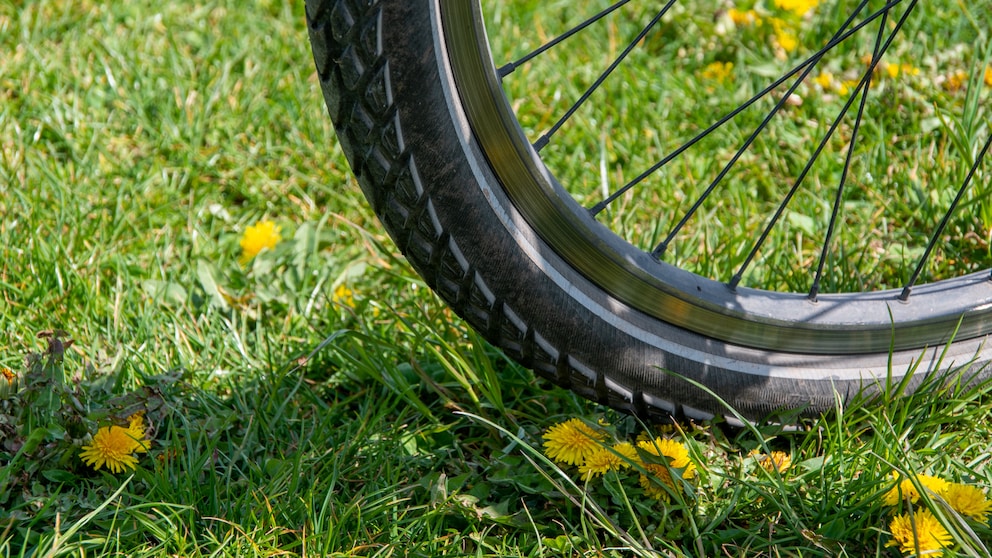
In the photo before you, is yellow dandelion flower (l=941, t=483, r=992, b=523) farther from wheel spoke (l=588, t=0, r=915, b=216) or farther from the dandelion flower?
wheel spoke (l=588, t=0, r=915, b=216)

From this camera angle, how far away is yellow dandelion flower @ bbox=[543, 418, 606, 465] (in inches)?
61.2

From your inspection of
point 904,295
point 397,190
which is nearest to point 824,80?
point 904,295

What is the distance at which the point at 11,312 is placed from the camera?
194 cm

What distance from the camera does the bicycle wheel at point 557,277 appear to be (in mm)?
1286

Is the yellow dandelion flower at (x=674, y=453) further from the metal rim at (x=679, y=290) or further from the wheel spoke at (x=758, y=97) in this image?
the wheel spoke at (x=758, y=97)

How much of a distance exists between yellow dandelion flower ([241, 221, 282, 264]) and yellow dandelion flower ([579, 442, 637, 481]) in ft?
3.32

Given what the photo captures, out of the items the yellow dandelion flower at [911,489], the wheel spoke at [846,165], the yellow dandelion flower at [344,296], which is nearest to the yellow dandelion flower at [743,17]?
the wheel spoke at [846,165]

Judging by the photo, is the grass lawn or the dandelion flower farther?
the dandelion flower

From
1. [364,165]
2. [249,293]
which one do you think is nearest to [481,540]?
[364,165]

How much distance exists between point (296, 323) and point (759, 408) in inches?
38.8

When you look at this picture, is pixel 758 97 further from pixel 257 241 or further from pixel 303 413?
pixel 257 241

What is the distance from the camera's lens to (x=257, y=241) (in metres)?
2.20

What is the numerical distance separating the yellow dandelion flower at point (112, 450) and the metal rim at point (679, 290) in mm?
759

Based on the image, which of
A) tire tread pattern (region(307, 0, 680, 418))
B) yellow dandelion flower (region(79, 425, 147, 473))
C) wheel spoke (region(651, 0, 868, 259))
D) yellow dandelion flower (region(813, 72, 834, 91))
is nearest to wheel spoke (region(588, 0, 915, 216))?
wheel spoke (region(651, 0, 868, 259))
